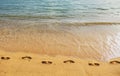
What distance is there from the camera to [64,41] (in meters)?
6.82

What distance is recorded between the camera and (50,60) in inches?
205

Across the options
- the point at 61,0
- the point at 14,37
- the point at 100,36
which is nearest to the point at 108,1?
the point at 61,0

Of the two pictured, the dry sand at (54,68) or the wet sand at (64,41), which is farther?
the wet sand at (64,41)

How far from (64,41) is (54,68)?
2.19m

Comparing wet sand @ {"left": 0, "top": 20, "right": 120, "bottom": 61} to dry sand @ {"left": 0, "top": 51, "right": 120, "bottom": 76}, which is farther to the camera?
wet sand @ {"left": 0, "top": 20, "right": 120, "bottom": 61}

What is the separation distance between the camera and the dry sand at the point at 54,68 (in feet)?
14.6

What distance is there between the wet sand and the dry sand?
1.69ft

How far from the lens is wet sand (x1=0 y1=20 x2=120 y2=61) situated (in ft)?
19.3

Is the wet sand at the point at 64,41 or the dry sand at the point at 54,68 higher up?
the wet sand at the point at 64,41

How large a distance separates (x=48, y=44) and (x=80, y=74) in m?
2.25

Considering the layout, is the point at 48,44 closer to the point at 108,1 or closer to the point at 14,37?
the point at 14,37

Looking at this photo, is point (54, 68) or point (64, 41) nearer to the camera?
point (54, 68)

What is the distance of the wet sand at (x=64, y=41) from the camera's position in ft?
19.3

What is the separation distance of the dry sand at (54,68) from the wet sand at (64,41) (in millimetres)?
514
